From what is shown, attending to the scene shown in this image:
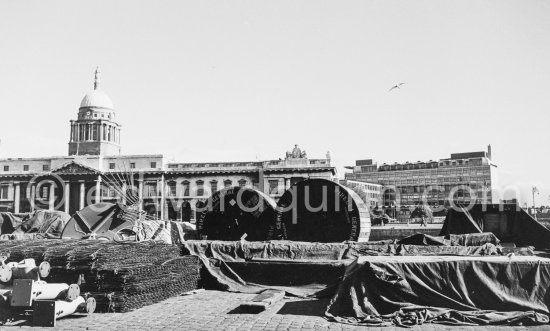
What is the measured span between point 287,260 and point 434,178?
11472 centimetres

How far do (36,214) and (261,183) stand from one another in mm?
47558

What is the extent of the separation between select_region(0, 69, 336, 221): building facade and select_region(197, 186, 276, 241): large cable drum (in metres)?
53.9

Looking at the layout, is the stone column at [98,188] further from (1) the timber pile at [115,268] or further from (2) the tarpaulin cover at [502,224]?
(1) the timber pile at [115,268]

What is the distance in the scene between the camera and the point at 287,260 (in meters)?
13.6

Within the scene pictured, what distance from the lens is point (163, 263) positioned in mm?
11656

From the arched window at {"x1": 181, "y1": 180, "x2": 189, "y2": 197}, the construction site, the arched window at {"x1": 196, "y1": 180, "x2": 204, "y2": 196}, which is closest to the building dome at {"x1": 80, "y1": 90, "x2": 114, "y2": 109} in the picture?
the arched window at {"x1": 181, "y1": 180, "x2": 189, "y2": 197}

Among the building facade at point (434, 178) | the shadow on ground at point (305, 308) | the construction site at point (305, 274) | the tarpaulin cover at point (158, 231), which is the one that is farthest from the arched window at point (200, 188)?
the shadow on ground at point (305, 308)

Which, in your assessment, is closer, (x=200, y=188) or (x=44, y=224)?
(x=44, y=224)

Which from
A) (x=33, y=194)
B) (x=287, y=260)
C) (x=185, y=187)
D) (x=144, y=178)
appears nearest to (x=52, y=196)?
(x=33, y=194)

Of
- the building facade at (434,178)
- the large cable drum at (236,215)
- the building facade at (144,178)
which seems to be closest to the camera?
the large cable drum at (236,215)

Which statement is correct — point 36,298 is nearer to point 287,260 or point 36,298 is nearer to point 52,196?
point 287,260

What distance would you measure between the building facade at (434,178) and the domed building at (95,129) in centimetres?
6055

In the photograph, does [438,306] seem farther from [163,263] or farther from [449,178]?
[449,178]

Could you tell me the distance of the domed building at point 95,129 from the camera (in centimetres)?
8869
